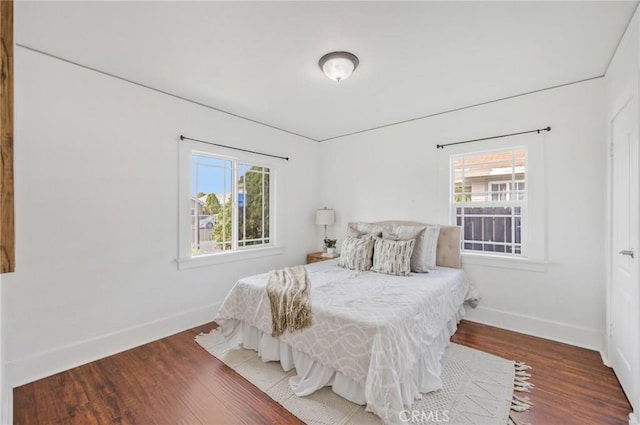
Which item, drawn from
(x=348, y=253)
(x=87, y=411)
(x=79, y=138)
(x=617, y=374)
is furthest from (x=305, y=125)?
(x=617, y=374)

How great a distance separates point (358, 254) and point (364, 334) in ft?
4.94

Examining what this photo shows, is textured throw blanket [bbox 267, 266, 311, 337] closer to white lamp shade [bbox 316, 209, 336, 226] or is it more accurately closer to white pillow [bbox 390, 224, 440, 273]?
white pillow [bbox 390, 224, 440, 273]

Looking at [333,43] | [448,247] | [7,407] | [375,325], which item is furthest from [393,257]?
[7,407]

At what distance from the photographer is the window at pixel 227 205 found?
3381 mm

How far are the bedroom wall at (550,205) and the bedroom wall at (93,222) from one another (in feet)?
9.47

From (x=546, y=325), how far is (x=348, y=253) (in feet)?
6.93

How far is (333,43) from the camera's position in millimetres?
2090

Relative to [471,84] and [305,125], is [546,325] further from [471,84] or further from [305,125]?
[305,125]

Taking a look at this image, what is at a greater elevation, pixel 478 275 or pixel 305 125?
pixel 305 125

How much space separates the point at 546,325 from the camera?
284 cm

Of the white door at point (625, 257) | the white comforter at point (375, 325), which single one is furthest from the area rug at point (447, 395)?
the white door at point (625, 257)

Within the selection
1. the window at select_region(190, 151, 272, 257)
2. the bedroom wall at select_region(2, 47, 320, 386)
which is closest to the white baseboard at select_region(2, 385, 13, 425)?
the bedroom wall at select_region(2, 47, 320, 386)

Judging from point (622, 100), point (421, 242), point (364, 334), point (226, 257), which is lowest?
point (364, 334)

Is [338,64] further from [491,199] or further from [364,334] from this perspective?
[491,199]
